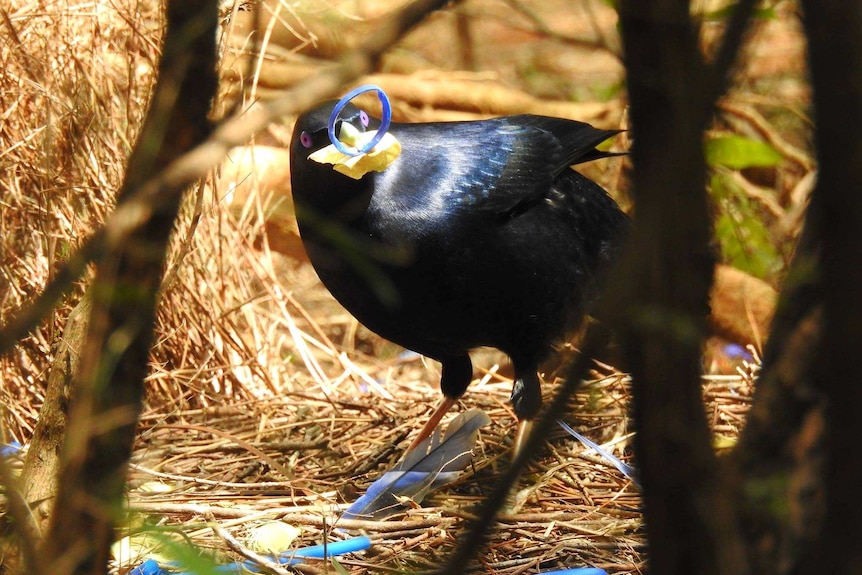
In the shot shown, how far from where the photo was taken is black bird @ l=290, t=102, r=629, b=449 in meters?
2.88

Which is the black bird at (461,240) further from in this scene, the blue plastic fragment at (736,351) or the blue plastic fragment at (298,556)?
the blue plastic fragment at (736,351)

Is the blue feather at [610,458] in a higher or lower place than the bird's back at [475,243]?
lower

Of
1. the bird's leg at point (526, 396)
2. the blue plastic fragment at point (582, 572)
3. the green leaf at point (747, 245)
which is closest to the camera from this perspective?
the blue plastic fragment at point (582, 572)

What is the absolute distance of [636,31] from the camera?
3.07 ft

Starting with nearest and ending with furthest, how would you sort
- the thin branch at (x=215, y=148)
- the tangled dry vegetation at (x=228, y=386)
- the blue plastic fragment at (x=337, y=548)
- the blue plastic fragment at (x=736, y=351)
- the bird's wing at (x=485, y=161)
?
the thin branch at (x=215, y=148)
the blue plastic fragment at (x=337, y=548)
the tangled dry vegetation at (x=228, y=386)
the bird's wing at (x=485, y=161)
the blue plastic fragment at (x=736, y=351)

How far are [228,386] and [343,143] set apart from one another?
1.37 meters

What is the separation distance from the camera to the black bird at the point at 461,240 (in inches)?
113

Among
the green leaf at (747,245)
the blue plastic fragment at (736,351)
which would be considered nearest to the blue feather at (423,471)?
the green leaf at (747,245)

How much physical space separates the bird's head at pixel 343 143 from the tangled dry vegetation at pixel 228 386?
293mm

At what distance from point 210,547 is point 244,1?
1.49 meters

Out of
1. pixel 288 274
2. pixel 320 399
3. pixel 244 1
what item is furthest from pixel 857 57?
pixel 288 274

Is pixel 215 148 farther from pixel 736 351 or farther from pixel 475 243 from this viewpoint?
pixel 736 351

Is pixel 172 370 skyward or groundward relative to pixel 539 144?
groundward

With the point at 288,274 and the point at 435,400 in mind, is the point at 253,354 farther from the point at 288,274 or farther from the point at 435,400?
the point at 288,274
